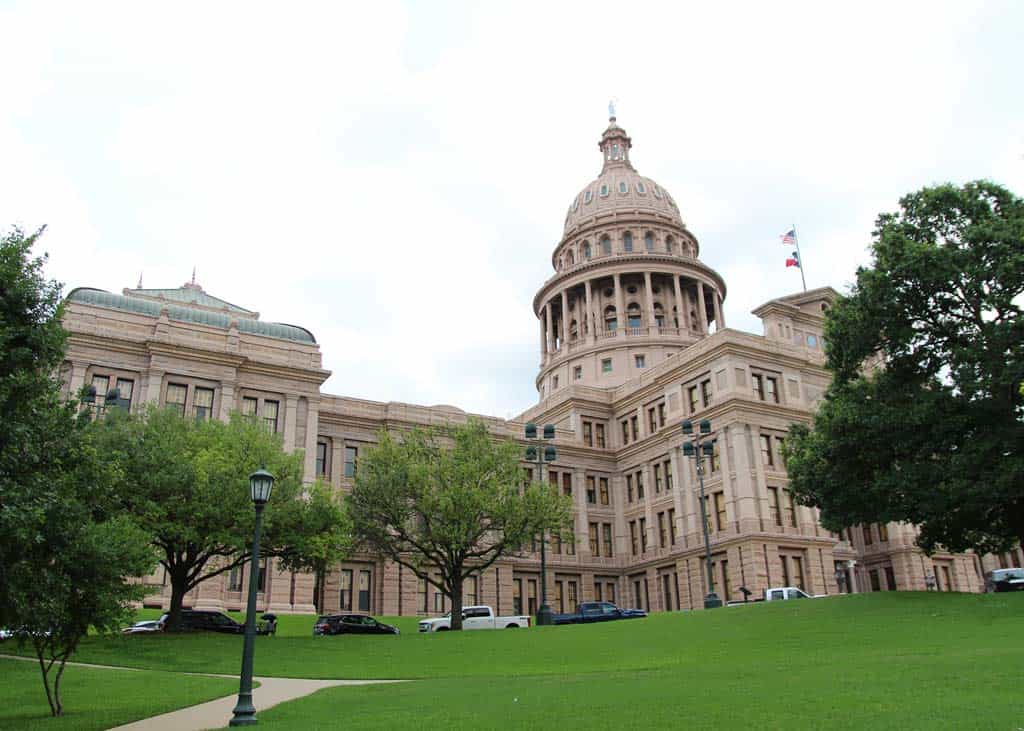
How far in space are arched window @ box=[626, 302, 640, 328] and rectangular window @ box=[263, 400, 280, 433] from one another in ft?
148

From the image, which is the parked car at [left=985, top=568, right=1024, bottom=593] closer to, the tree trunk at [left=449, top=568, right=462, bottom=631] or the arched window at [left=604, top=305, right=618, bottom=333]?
the tree trunk at [left=449, top=568, right=462, bottom=631]

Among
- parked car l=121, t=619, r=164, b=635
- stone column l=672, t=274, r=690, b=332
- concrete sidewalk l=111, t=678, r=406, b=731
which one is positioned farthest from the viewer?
stone column l=672, t=274, r=690, b=332

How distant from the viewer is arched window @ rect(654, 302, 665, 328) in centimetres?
9250

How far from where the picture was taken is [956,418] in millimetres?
33750

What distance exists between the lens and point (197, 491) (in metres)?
36.3

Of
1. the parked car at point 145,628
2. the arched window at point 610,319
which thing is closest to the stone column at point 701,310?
the arched window at point 610,319

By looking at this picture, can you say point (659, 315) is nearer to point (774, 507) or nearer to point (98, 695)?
point (774, 507)

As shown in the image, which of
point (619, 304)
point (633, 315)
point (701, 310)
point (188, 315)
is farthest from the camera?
point (633, 315)

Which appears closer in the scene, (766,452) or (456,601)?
(456,601)

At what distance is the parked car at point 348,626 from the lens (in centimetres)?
3984

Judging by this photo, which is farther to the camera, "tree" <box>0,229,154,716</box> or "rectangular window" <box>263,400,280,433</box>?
"rectangular window" <box>263,400,280,433</box>

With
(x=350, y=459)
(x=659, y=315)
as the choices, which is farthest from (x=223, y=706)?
(x=659, y=315)

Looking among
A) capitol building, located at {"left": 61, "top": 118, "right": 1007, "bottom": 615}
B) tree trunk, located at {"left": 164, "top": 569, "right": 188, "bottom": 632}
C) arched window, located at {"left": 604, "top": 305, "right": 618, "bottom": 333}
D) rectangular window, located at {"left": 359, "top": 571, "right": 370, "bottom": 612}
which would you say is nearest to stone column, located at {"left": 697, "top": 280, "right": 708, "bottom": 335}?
arched window, located at {"left": 604, "top": 305, "right": 618, "bottom": 333}

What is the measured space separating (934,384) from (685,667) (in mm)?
19895
